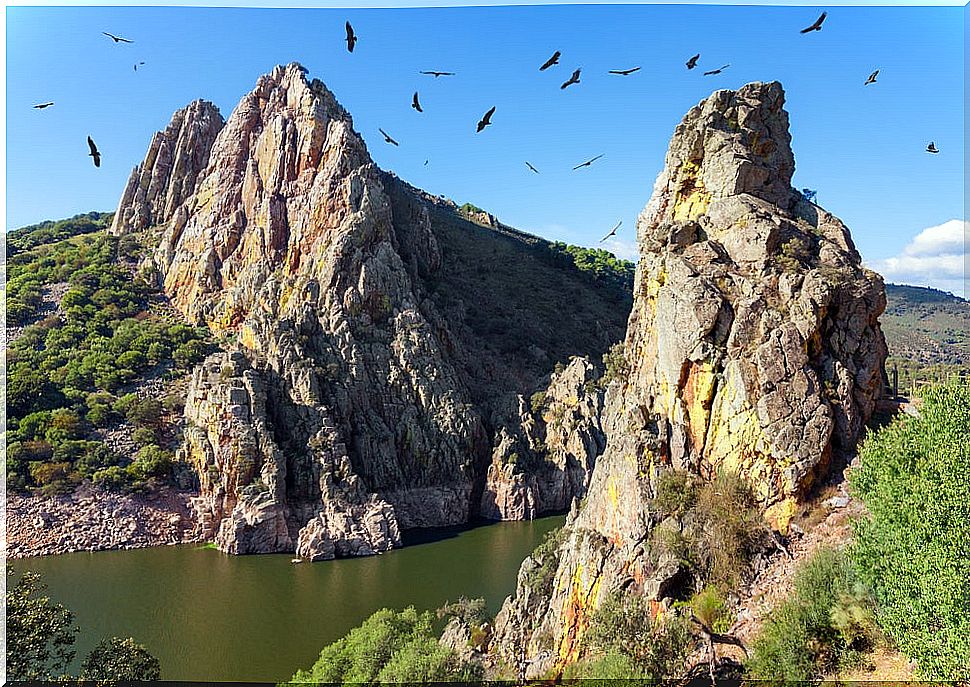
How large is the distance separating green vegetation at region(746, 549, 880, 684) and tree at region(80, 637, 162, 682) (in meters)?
12.1

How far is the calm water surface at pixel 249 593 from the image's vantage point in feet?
76.3

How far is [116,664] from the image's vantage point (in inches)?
552

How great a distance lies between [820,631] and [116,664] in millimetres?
13405

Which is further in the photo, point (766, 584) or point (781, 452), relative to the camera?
point (781, 452)

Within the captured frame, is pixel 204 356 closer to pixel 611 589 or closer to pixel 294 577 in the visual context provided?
pixel 294 577

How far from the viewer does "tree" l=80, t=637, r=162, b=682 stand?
13.9 metres

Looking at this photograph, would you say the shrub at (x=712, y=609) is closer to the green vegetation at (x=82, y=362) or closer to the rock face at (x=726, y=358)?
the rock face at (x=726, y=358)

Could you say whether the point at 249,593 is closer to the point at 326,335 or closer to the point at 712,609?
the point at 326,335

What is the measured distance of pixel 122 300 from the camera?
56.0m

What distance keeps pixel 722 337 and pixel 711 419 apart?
185 cm

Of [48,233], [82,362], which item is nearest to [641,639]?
[82,362]

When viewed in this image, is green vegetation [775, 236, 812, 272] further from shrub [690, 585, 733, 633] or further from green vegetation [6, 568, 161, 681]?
green vegetation [6, 568, 161, 681]

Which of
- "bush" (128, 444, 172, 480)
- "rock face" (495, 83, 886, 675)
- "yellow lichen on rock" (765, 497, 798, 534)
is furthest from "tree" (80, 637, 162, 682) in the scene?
"bush" (128, 444, 172, 480)

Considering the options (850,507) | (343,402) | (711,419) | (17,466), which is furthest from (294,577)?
(850,507)
